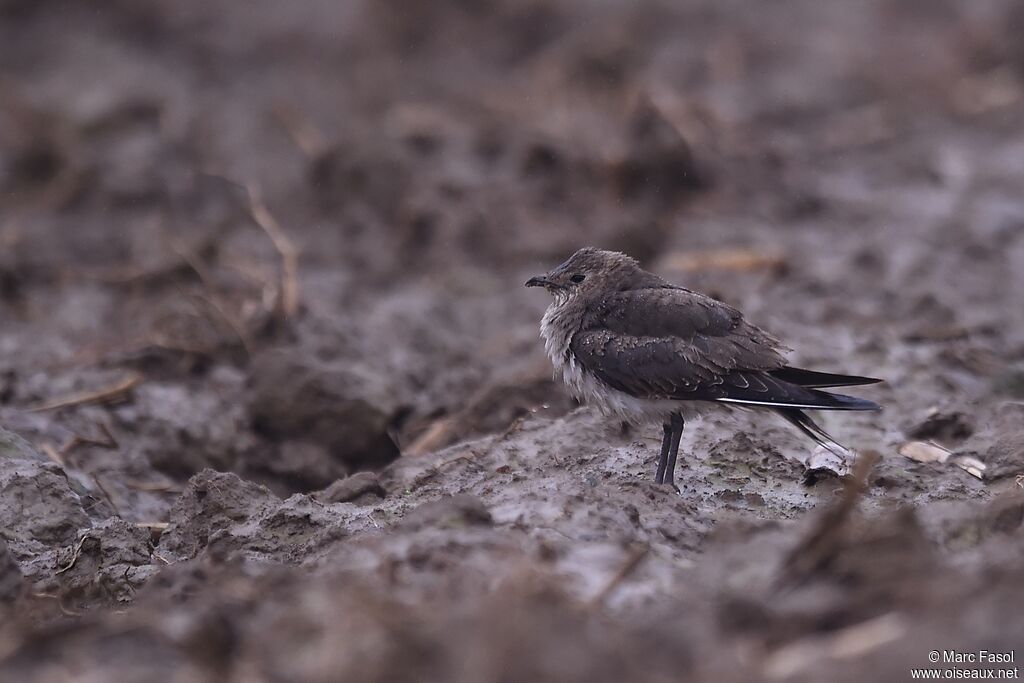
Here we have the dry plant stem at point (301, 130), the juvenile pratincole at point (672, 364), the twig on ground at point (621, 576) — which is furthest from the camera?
the dry plant stem at point (301, 130)

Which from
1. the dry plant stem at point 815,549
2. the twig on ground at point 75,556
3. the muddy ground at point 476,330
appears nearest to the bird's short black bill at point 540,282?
the muddy ground at point 476,330

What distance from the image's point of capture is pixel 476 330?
32.3 feet

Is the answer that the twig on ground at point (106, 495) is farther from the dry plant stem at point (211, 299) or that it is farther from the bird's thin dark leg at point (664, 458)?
the bird's thin dark leg at point (664, 458)

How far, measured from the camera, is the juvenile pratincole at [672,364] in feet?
19.6

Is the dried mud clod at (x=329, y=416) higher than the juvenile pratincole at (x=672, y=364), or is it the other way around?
the juvenile pratincole at (x=672, y=364)

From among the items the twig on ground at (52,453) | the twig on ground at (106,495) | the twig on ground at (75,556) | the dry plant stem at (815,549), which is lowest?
the twig on ground at (106,495)

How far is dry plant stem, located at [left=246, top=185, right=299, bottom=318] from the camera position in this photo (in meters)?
9.22

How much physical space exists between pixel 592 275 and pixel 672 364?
0.96 meters

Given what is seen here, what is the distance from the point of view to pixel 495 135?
1232 cm

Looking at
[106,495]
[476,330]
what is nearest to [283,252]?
[476,330]

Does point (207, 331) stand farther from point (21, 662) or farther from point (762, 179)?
point (762, 179)

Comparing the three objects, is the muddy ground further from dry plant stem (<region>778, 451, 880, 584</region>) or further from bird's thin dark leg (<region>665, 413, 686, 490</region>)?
bird's thin dark leg (<region>665, 413, 686, 490</region>)

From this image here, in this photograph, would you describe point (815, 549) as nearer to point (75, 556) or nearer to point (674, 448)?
point (674, 448)

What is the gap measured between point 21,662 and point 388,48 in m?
12.1
